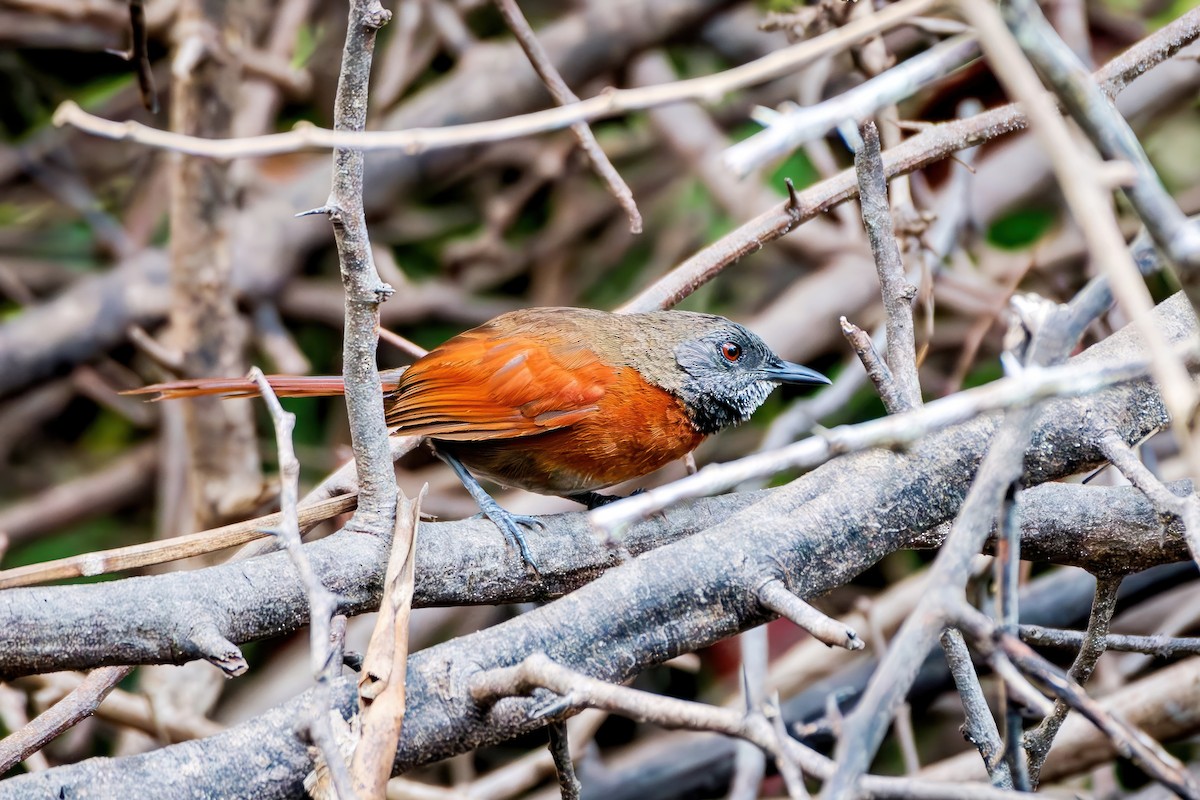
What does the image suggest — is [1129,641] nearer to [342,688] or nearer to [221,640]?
[342,688]

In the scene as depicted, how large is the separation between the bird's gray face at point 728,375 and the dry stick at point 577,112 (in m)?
1.93

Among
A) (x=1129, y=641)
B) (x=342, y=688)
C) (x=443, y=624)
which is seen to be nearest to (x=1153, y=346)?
(x=1129, y=641)

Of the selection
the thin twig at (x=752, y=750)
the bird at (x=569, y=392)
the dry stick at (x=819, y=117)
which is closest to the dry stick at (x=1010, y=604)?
the dry stick at (x=819, y=117)

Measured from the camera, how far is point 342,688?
1836mm

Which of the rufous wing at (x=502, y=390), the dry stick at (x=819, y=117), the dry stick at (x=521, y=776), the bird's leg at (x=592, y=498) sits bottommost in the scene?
the dry stick at (x=521, y=776)

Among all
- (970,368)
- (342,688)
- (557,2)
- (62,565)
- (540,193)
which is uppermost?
(557,2)

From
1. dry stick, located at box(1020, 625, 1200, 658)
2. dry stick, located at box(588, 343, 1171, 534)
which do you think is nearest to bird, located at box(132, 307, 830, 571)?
dry stick, located at box(1020, 625, 1200, 658)

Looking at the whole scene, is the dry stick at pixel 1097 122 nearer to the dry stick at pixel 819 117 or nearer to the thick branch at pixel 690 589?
the dry stick at pixel 819 117

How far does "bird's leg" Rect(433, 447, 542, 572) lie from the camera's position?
2240mm

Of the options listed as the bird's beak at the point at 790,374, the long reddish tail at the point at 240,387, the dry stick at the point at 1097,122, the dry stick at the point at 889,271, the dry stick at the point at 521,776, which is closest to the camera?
the dry stick at the point at 1097,122

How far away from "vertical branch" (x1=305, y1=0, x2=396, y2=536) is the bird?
69 cm

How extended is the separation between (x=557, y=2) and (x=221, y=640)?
15.3 ft

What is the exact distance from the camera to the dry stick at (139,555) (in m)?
1.95

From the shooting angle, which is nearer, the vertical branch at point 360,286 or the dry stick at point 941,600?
the dry stick at point 941,600
